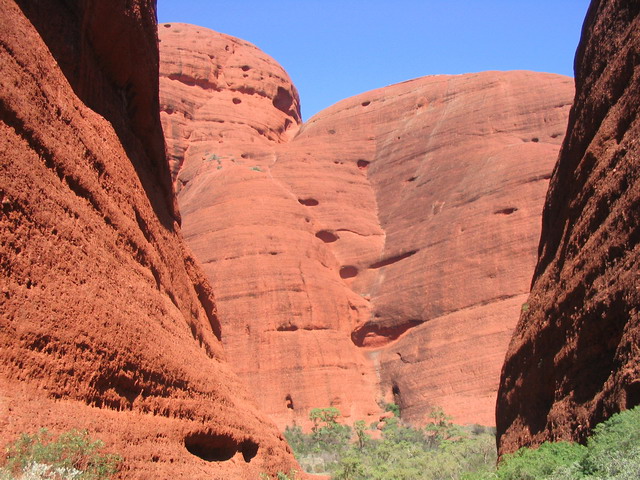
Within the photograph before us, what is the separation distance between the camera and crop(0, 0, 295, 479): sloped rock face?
8.60 metres

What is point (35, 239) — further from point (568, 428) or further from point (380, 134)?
point (380, 134)

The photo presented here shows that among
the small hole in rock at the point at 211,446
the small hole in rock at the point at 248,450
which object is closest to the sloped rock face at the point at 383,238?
the small hole in rock at the point at 248,450

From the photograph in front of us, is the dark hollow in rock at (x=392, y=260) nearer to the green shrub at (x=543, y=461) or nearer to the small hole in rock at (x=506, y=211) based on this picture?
the small hole in rock at (x=506, y=211)

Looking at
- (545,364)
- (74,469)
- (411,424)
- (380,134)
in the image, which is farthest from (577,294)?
(380,134)

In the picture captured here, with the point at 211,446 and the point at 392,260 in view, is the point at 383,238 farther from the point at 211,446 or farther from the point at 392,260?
the point at 211,446

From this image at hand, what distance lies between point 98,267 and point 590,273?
7426mm

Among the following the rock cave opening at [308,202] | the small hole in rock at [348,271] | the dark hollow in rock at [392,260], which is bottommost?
the small hole in rock at [348,271]

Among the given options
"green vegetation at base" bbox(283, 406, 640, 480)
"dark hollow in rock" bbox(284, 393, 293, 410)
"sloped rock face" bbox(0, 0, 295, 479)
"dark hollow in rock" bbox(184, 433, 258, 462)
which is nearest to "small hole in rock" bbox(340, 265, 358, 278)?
"green vegetation at base" bbox(283, 406, 640, 480)

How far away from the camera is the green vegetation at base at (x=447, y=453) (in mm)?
8383

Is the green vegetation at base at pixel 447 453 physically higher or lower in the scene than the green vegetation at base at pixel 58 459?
higher

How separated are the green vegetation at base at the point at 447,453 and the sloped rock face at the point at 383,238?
7.01ft

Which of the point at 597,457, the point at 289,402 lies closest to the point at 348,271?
the point at 289,402

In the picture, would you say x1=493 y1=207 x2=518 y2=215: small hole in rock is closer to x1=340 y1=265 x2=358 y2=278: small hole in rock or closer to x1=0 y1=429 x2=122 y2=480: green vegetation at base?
x1=340 y1=265 x2=358 y2=278: small hole in rock

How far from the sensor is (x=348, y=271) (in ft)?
163
